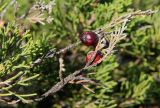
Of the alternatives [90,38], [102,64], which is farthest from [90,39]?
[102,64]

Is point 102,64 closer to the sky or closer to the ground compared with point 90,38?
closer to the ground

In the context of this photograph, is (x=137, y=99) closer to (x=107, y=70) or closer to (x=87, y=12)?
(x=107, y=70)

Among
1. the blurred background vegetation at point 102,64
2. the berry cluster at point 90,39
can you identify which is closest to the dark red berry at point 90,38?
the berry cluster at point 90,39

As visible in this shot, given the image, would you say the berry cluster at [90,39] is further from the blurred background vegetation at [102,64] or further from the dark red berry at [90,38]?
the blurred background vegetation at [102,64]

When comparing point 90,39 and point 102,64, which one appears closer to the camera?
point 90,39

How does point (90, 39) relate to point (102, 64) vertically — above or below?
above

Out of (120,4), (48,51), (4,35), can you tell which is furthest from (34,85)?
(120,4)

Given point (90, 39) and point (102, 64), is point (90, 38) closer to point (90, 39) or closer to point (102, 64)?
point (90, 39)

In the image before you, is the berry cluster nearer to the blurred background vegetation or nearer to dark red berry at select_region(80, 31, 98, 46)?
dark red berry at select_region(80, 31, 98, 46)

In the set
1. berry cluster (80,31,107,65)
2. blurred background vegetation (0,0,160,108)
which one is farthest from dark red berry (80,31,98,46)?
blurred background vegetation (0,0,160,108)
